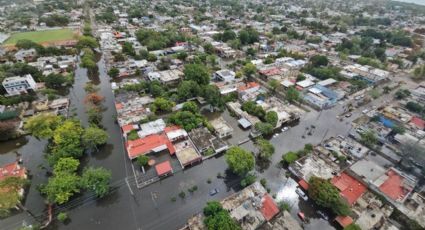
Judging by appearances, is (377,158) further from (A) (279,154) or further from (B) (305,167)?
(A) (279,154)

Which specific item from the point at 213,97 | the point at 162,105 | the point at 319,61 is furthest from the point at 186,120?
the point at 319,61

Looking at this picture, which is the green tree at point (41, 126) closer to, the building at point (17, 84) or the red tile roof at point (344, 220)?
the building at point (17, 84)

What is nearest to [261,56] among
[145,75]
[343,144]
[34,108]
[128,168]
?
[145,75]

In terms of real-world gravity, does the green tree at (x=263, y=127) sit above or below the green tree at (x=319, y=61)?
below

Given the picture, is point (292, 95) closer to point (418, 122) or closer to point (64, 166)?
point (418, 122)

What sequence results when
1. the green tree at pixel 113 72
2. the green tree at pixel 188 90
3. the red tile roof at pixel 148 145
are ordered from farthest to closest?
the green tree at pixel 113 72
the green tree at pixel 188 90
the red tile roof at pixel 148 145

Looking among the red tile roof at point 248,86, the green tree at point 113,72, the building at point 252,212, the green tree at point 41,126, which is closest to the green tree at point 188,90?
the red tile roof at point 248,86
